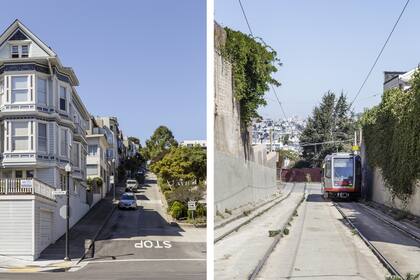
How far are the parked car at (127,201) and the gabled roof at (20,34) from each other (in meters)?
3.05

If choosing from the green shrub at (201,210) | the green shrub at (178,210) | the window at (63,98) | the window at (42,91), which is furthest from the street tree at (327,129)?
the window at (42,91)

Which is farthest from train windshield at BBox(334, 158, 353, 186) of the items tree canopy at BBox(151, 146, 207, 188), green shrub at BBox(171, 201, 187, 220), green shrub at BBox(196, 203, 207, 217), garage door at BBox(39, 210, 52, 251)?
garage door at BBox(39, 210, 52, 251)

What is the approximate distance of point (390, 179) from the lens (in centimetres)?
211

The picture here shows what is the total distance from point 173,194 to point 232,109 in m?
7.98

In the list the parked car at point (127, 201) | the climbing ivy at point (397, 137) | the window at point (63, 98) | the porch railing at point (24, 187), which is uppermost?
the window at point (63, 98)

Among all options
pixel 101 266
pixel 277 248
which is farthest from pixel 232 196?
pixel 101 266

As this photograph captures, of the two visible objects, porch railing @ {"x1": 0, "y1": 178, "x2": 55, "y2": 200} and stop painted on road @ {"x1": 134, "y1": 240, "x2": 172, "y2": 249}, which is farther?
stop painted on road @ {"x1": 134, "y1": 240, "x2": 172, "y2": 249}

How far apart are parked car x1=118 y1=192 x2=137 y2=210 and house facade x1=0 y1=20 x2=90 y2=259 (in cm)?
77

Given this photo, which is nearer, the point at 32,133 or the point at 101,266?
the point at 101,266

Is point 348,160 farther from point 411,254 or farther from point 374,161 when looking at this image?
point 411,254

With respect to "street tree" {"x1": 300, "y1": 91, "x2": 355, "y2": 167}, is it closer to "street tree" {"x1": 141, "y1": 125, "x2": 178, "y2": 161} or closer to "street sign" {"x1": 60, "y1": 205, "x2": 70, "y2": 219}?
"street tree" {"x1": 141, "y1": 125, "x2": 178, "y2": 161}

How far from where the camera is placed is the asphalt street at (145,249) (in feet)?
27.4

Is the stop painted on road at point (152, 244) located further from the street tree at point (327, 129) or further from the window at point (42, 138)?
the street tree at point (327, 129)

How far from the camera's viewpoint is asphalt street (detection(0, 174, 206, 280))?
834 centimetres
